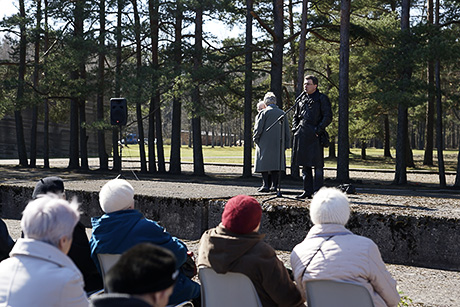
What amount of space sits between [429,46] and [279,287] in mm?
16156

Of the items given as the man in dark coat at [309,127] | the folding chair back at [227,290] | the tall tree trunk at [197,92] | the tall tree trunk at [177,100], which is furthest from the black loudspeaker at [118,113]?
the folding chair back at [227,290]

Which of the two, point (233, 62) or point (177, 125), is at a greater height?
point (233, 62)

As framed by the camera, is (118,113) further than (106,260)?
Yes

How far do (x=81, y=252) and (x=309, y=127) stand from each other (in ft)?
15.3

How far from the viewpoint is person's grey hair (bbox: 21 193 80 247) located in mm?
2459

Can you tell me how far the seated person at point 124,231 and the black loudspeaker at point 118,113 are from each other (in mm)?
10358

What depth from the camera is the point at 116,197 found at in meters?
4.22

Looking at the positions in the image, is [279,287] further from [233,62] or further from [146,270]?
[233,62]

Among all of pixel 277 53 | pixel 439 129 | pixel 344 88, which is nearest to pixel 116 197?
pixel 344 88

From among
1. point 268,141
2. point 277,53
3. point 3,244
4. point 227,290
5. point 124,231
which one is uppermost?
point 277,53

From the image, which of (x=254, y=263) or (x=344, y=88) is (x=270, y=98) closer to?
(x=254, y=263)

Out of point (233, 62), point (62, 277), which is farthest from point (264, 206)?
point (233, 62)

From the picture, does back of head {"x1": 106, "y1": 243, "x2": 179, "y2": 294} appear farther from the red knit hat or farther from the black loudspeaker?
the black loudspeaker

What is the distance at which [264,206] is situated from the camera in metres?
7.85
